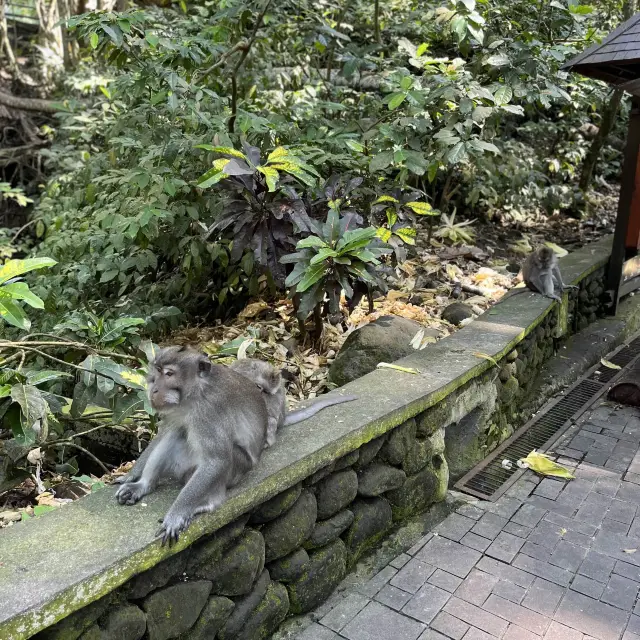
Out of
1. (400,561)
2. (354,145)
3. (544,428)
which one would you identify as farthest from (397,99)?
(400,561)

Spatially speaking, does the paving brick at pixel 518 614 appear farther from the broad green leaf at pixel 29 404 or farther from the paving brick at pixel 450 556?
the broad green leaf at pixel 29 404

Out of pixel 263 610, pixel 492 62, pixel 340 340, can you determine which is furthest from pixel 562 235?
pixel 263 610

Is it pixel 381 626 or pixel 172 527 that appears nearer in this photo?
pixel 172 527

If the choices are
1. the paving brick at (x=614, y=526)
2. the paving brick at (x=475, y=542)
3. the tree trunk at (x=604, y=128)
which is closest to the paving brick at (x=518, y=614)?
the paving brick at (x=475, y=542)

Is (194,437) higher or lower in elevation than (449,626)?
higher

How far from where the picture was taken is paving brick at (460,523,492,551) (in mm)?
3264

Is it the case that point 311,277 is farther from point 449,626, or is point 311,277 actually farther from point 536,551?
point 449,626

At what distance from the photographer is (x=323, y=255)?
3766mm

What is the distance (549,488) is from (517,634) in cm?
129

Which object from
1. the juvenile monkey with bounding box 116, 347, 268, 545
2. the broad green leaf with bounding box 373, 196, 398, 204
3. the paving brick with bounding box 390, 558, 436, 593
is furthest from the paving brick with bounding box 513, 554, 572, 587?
the broad green leaf with bounding box 373, 196, 398, 204

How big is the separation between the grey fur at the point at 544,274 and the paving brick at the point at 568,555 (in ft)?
8.79

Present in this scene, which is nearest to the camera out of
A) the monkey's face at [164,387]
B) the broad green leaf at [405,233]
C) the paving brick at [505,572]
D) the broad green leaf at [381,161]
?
the monkey's face at [164,387]

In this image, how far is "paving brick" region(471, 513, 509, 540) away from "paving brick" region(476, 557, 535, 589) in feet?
0.71

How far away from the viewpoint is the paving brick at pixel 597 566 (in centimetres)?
305
